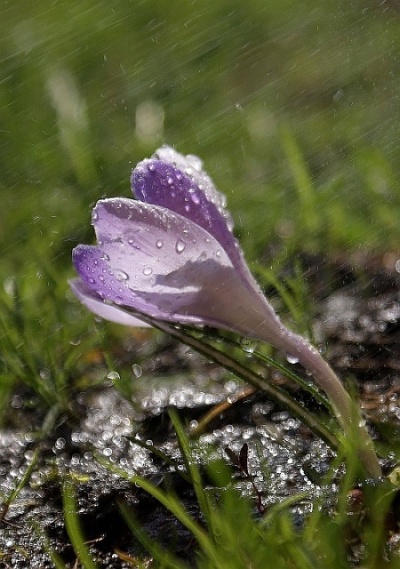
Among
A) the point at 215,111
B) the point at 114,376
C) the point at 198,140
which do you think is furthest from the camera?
the point at 215,111

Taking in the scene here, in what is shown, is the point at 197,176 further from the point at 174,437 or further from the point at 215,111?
the point at 215,111

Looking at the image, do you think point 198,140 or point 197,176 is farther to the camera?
point 198,140

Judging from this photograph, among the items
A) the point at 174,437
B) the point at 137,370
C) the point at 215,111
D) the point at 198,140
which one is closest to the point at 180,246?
the point at 174,437

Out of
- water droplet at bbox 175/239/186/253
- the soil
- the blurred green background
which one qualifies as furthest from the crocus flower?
the blurred green background

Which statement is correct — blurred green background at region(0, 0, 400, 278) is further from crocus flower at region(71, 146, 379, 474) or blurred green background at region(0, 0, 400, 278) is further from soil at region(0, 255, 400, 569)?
crocus flower at region(71, 146, 379, 474)

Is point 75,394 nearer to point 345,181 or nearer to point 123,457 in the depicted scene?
point 123,457

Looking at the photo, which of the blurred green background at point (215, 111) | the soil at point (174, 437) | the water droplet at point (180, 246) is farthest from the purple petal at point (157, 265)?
the blurred green background at point (215, 111)

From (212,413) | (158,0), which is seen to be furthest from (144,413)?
(158,0)

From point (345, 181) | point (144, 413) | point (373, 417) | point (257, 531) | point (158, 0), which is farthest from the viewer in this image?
point (158, 0)
